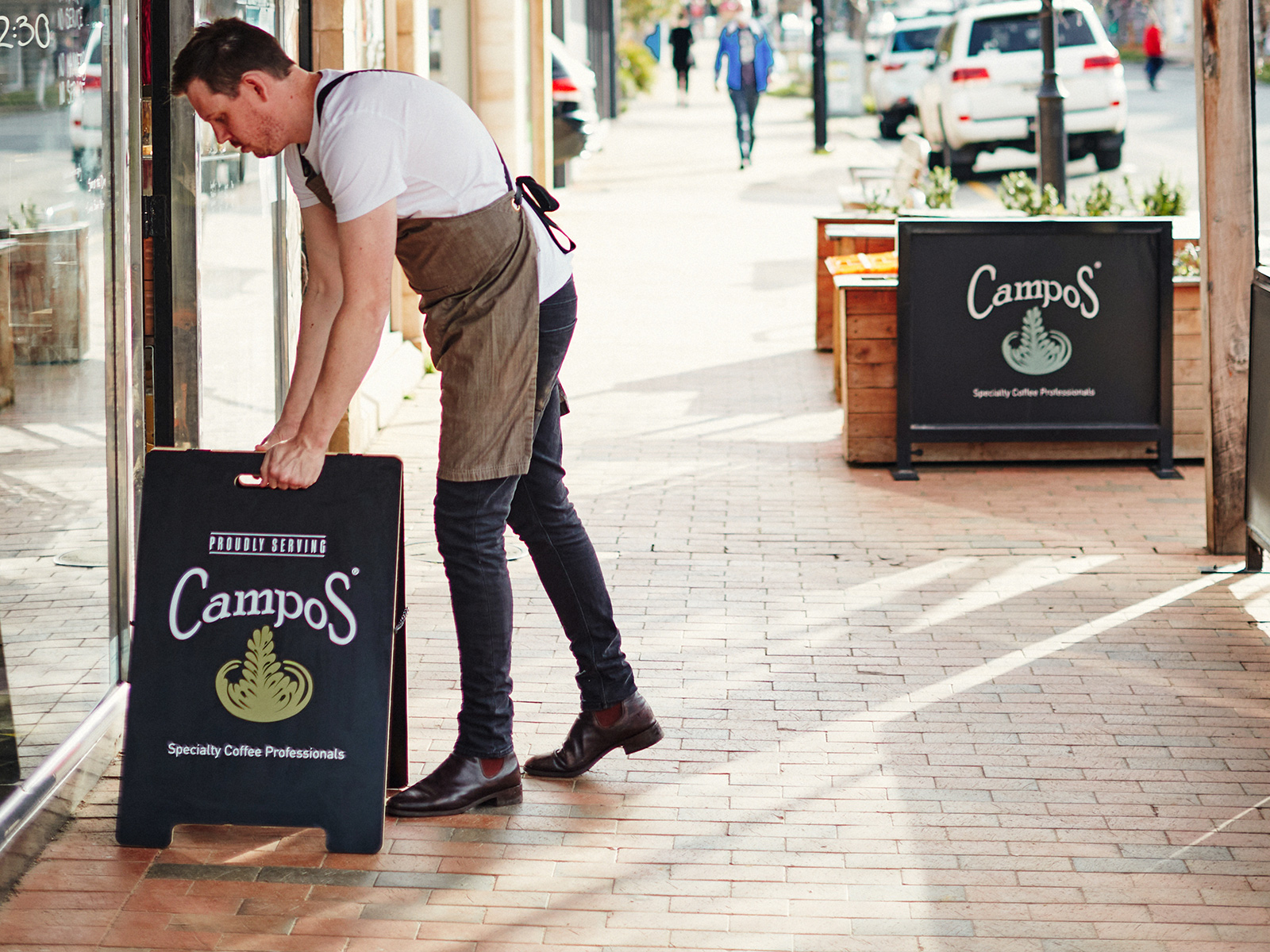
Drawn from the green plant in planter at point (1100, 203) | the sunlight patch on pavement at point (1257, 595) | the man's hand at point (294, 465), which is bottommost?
the sunlight patch on pavement at point (1257, 595)

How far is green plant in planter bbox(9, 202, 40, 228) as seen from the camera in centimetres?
345

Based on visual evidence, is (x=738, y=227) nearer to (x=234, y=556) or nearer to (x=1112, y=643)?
(x=1112, y=643)

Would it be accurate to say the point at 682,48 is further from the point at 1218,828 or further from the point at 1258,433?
the point at 1218,828

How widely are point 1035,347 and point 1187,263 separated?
1.13 meters

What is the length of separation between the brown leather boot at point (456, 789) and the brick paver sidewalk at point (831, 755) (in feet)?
0.19

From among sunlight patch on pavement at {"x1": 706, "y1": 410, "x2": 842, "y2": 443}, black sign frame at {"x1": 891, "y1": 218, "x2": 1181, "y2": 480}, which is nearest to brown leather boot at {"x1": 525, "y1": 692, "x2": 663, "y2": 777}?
black sign frame at {"x1": 891, "y1": 218, "x2": 1181, "y2": 480}

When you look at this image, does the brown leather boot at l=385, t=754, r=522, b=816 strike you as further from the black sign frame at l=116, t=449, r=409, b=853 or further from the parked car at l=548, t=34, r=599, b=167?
the parked car at l=548, t=34, r=599, b=167

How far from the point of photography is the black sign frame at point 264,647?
11.6 feet

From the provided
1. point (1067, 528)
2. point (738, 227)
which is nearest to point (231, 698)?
point (1067, 528)

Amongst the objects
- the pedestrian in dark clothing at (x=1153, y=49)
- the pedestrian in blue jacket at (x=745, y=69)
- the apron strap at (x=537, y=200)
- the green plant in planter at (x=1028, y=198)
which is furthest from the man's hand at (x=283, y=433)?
the pedestrian in dark clothing at (x=1153, y=49)

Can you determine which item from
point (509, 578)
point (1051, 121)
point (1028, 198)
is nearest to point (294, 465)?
point (509, 578)

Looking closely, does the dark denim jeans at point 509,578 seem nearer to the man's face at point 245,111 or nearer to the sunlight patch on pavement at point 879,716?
the sunlight patch on pavement at point 879,716

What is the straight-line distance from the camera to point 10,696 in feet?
11.7

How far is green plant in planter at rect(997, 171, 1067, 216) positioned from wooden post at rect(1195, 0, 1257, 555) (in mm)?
2682
